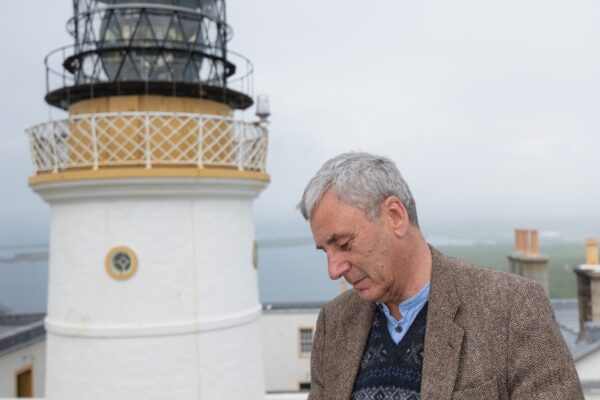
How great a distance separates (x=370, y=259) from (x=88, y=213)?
242 inches

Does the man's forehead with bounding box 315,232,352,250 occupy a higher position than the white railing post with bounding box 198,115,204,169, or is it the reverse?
the white railing post with bounding box 198,115,204,169

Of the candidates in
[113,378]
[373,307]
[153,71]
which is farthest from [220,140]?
[373,307]

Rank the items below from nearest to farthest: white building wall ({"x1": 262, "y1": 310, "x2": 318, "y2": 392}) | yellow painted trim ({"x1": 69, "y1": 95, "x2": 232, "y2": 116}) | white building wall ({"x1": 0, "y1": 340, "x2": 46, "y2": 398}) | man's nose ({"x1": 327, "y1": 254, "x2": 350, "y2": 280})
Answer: man's nose ({"x1": 327, "y1": 254, "x2": 350, "y2": 280}) < yellow painted trim ({"x1": 69, "y1": 95, "x2": 232, "y2": 116}) < white building wall ({"x1": 0, "y1": 340, "x2": 46, "y2": 398}) < white building wall ({"x1": 262, "y1": 310, "x2": 318, "y2": 392})

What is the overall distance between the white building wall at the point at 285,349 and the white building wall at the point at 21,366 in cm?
834

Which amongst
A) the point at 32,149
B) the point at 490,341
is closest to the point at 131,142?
the point at 32,149

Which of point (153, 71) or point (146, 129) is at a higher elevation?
point (153, 71)

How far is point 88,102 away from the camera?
8.15 meters

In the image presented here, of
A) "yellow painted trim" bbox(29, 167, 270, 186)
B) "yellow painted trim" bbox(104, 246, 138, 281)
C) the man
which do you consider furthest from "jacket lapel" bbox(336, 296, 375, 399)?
"yellow painted trim" bbox(104, 246, 138, 281)

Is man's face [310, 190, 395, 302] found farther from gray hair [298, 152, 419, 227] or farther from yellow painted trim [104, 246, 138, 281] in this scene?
yellow painted trim [104, 246, 138, 281]

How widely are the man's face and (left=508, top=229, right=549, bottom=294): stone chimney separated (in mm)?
14003

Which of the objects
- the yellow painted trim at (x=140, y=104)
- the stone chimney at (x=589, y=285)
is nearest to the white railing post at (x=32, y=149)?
the yellow painted trim at (x=140, y=104)

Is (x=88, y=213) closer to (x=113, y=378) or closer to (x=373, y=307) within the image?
(x=113, y=378)

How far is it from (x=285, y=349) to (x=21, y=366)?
977 centimetres

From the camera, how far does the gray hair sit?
2.25 metres
